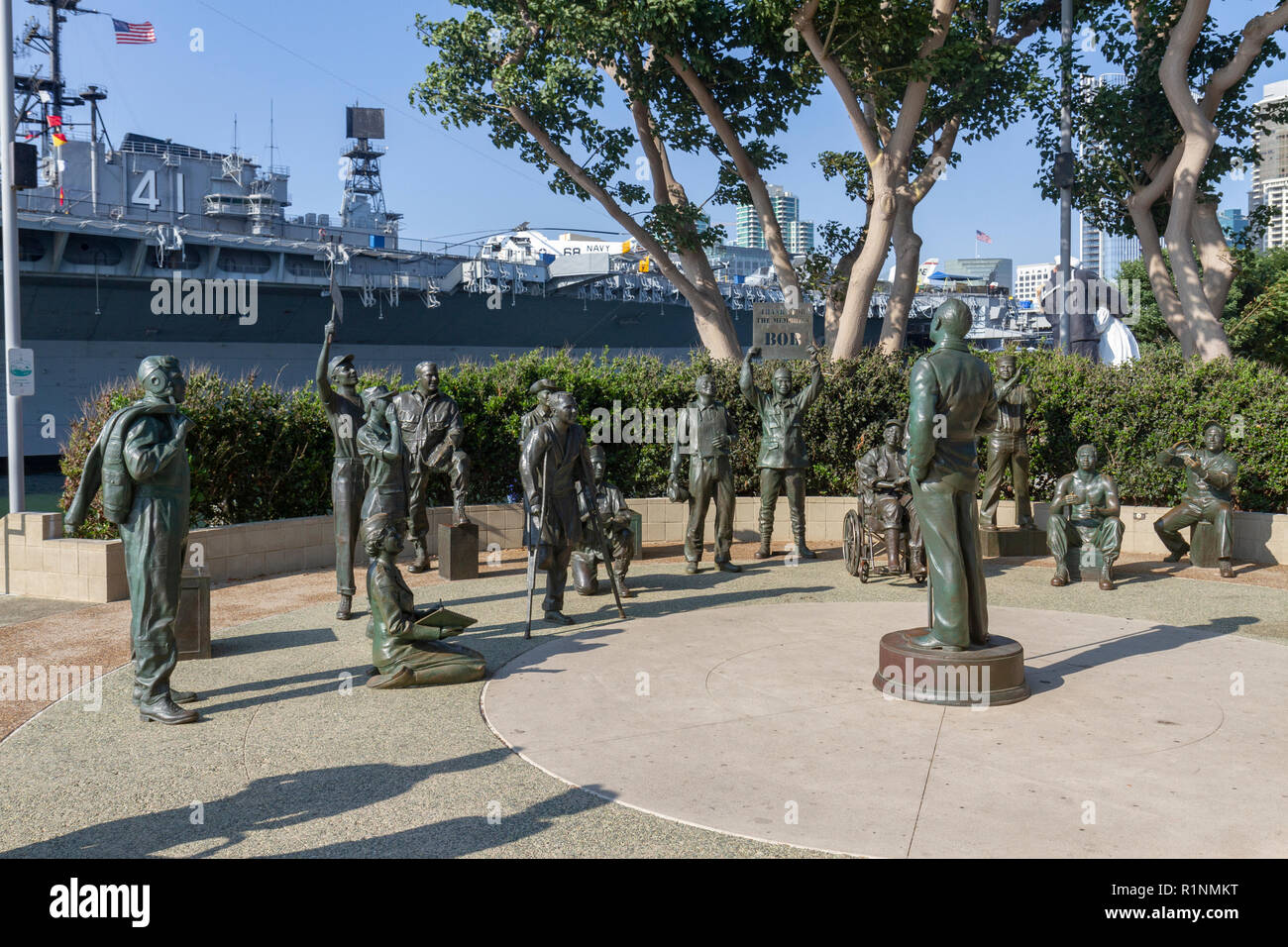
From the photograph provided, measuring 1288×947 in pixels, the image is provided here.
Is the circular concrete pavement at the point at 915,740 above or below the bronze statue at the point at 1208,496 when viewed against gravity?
below

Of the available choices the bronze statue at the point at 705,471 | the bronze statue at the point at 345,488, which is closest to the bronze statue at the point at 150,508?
the bronze statue at the point at 345,488

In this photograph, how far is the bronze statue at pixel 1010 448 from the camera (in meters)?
12.1

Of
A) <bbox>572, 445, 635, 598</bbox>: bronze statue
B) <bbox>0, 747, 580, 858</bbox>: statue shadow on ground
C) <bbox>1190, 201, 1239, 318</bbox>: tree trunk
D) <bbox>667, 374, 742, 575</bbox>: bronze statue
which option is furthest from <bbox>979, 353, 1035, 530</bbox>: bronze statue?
<bbox>0, 747, 580, 858</bbox>: statue shadow on ground

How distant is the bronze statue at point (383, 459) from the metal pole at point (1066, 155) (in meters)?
12.9

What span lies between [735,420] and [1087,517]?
4.57m

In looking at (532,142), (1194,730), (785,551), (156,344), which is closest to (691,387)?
(785,551)

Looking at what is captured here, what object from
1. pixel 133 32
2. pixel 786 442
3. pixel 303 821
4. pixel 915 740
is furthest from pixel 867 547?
pixel 133 32

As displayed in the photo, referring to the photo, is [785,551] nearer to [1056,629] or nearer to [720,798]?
[1056,629]

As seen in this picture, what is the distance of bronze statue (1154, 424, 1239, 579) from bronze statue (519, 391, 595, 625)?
280 inches

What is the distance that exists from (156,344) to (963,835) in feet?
126

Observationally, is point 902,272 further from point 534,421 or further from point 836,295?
point 534,421

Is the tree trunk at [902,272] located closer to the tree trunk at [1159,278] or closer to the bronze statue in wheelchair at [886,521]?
the tree trunk at [1159,278]

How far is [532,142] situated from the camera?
17.7 metres

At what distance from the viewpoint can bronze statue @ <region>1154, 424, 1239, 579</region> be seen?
11078 millimetres
